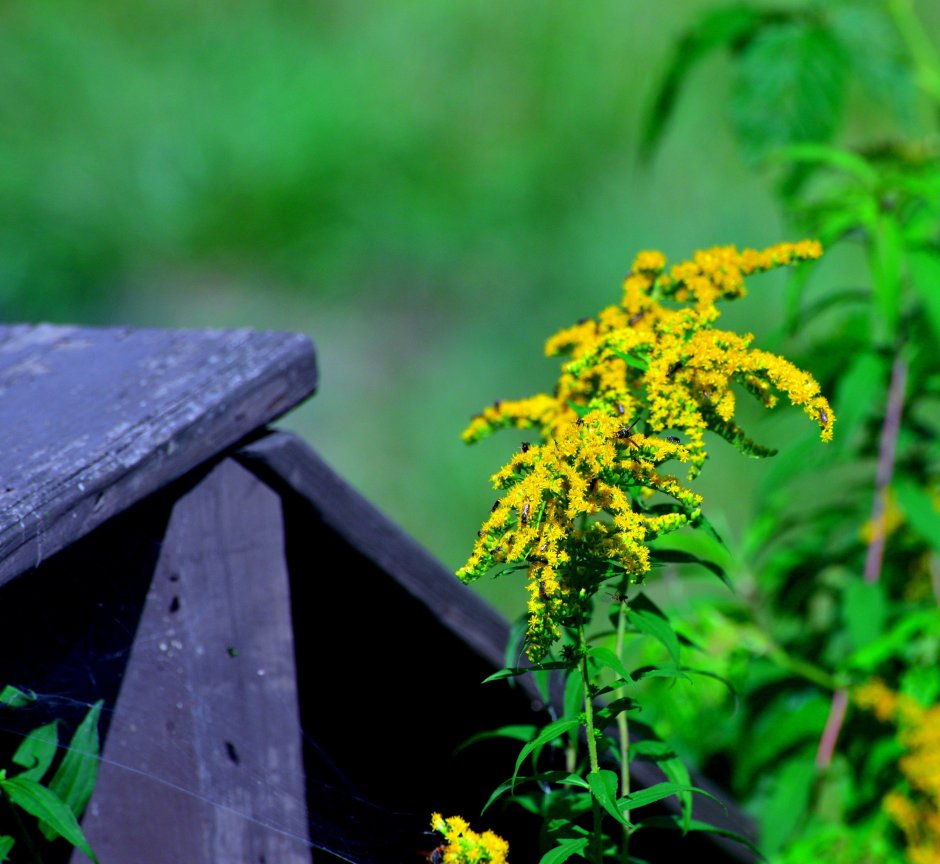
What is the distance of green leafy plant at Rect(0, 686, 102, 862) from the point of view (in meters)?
1.07

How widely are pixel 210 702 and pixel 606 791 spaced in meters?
0.53

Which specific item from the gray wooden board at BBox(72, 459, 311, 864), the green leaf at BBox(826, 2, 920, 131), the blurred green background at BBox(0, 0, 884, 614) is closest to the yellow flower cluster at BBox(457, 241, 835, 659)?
the gray wooden board at BBox(72, 459, 311, 864)

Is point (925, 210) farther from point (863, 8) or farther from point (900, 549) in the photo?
point (900, 549)

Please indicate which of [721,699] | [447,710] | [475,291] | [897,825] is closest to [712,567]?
[447,710]

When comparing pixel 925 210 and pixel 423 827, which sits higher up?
pixel 925 210

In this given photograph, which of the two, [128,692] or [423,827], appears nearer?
[423,827]

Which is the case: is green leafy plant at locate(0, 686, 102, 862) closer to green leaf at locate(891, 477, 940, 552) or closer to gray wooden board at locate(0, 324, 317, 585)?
gray wooden board at locate(0, 324, 317, 585)

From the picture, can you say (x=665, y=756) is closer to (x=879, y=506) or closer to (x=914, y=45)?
(x=879, y=506)

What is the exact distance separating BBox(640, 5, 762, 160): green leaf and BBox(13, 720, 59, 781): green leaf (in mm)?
1733

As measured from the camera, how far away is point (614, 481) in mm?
957

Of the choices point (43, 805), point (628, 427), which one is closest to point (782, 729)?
point (628, 427)

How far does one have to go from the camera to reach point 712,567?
3.76ft

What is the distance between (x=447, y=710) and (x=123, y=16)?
7.63m

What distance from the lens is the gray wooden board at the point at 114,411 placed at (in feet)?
3.60
